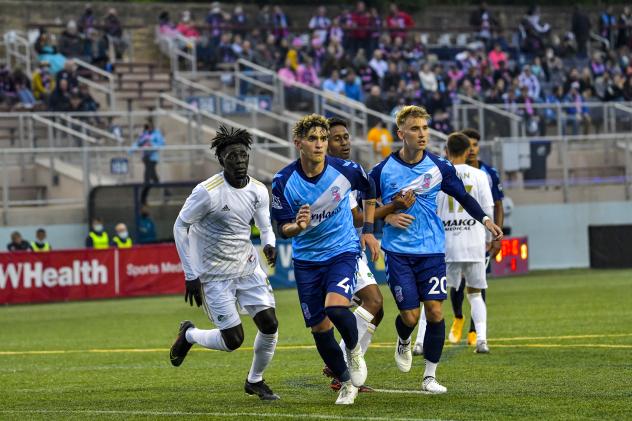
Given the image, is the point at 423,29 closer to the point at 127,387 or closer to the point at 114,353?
the point at 114,353

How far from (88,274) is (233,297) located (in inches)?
677

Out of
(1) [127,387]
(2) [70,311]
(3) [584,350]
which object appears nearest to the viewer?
(1) [127,387]

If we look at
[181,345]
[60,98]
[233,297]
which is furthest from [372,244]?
[60,98]

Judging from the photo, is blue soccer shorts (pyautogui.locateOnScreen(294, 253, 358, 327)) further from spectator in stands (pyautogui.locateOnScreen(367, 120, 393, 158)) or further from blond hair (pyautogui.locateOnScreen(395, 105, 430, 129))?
spectator in stands (pyautogui.locateOnScreen(367, 120, 393, 158))

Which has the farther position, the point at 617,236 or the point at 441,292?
the point at 617,236

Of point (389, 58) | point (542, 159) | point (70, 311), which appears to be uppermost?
point (389, 58)

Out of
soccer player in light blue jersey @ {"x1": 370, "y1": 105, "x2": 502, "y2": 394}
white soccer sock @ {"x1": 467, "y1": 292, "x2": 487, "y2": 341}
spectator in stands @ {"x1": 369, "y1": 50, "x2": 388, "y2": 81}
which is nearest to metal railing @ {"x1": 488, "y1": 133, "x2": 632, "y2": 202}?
spectator in stands @ {"x1": 369, "y1": 50, "x2": 388, "y2": 81}

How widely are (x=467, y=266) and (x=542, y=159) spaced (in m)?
19.1

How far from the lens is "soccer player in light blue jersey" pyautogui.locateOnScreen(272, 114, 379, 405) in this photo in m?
11.1

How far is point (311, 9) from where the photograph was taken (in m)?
44.8

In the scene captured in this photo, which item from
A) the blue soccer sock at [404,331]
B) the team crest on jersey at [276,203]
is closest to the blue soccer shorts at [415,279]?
the blue soccer sock at [404,331]

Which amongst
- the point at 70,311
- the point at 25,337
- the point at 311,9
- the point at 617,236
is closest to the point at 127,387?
the point at 25,337

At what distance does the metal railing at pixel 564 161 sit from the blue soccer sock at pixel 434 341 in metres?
21.9

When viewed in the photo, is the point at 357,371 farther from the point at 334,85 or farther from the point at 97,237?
the point at 334,85
